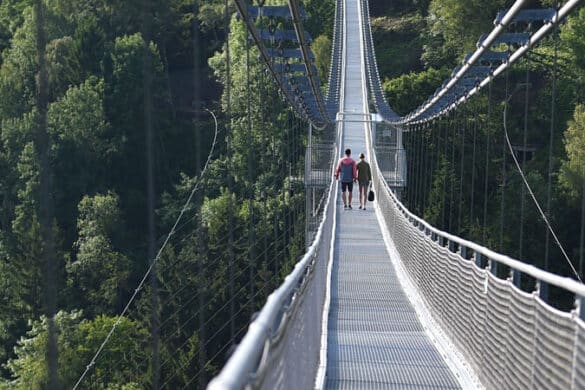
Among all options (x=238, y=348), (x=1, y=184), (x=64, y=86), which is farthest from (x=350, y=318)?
(x=64, y=86)

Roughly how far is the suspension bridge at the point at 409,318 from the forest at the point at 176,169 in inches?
482

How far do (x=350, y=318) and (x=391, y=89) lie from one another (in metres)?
34.2

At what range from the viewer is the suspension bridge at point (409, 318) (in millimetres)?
3855

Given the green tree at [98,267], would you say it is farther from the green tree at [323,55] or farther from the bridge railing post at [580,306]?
the bridge railing post at [580,306]

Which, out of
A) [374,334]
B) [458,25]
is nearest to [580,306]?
[374,334]

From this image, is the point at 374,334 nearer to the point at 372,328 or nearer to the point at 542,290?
the point at 372,328

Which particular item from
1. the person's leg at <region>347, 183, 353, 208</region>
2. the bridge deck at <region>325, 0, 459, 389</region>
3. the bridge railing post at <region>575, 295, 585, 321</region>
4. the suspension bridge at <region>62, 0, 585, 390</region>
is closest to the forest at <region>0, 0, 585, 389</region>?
the person's leg at <region>347, 183, 353, 208</region>

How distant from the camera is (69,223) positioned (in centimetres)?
5022

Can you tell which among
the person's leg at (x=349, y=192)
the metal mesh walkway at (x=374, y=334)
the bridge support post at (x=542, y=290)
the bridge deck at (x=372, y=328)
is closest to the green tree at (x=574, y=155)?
the person's leg at (x=349, y=192)

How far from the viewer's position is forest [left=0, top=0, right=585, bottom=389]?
30.6m

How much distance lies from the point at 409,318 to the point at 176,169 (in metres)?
42.9

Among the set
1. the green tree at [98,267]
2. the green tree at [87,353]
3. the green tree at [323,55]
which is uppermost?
the green tree at [323,55]

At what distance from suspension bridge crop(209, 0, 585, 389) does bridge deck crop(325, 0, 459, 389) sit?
0.04 feet

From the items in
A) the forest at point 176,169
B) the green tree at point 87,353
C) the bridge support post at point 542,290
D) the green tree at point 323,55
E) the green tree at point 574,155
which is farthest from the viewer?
the green tree at point 323,55
